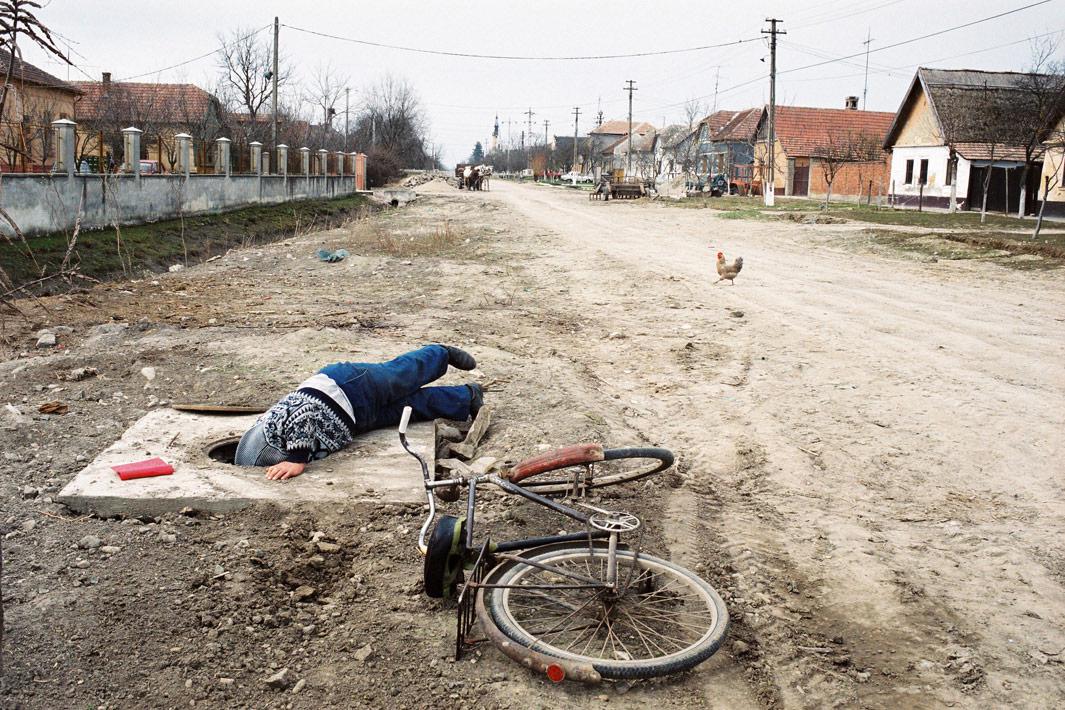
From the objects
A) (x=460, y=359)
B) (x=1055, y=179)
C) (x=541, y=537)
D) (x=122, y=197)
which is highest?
(x=1055, y=179)

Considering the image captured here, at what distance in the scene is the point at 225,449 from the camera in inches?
209

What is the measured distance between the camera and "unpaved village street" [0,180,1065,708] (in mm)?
3168

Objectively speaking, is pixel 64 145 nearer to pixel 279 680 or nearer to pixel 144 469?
pixel 144 469

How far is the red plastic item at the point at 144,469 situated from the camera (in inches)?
181

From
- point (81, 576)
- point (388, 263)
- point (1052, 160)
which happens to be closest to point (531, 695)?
point (81, 576)

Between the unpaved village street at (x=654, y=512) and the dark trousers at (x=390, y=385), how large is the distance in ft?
1.79

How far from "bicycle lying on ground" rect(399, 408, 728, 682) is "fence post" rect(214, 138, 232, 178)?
83.3ft

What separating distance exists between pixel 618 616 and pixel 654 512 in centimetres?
132

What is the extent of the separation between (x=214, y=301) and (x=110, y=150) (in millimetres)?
12905

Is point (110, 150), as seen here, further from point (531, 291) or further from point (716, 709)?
point (716, 709)

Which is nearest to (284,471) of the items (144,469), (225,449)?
(144,469)

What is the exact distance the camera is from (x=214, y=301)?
11383 mm

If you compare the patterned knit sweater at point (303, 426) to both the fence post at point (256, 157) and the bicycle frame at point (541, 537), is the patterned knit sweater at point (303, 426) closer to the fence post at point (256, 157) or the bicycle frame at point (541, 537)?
the bicycle frame at point (541, 537)

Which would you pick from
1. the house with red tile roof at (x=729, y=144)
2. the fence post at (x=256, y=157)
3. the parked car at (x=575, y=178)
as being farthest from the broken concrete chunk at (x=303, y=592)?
the parked car at (x=575, y=178)
